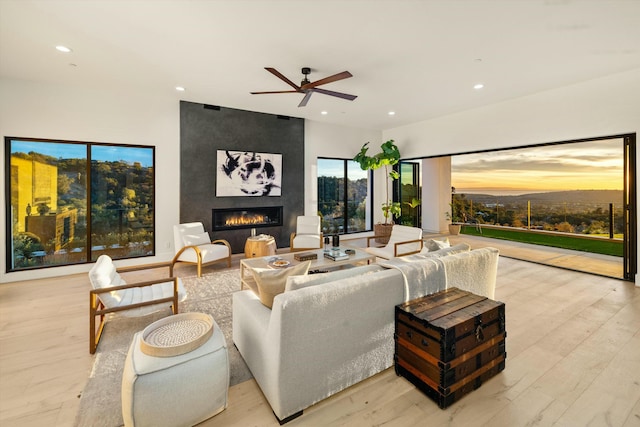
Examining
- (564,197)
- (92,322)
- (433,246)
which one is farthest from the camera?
(564,197)

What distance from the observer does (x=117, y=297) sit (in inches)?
112

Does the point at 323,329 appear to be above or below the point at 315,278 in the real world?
below

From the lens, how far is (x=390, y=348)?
7.54 ft

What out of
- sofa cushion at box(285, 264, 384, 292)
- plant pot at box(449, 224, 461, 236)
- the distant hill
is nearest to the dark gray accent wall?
sofa cushion at box(285, 264, 384, 292)

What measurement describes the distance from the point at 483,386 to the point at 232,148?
595 cm

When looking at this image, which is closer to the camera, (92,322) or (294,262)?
(92,322)

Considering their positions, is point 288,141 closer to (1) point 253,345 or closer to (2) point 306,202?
(2) point 306,202

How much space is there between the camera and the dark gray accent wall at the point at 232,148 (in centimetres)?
592

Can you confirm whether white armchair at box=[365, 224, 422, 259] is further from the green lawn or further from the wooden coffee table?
the green lawn

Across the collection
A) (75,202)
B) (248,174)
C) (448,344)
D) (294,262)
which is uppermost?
(248,174)

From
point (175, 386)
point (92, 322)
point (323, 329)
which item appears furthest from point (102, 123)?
point (323, 329)

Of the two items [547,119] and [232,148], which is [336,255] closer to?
[232,148]

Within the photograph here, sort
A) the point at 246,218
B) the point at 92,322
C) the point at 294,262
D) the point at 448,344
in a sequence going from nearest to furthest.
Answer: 1. the point at 448,344
2. the point at 92,322
3. the point at 294,262
4. the point at 246,218

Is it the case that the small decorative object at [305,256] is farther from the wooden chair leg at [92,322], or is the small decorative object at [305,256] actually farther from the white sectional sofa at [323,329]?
the wooden chair leg at [92,322]
